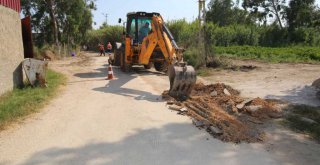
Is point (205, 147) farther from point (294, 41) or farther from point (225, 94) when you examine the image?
point (294, 41)

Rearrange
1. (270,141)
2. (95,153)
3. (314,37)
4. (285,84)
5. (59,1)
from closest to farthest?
(95,153) → (270,141) → (285,84) → (59,1) → (314,37)

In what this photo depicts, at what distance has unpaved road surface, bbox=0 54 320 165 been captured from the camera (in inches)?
227

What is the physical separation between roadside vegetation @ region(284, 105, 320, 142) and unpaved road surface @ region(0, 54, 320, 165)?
444mm

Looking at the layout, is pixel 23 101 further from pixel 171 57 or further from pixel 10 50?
pixel 171 57

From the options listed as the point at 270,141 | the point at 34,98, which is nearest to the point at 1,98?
the point at 34,98

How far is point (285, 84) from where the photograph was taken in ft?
43.2

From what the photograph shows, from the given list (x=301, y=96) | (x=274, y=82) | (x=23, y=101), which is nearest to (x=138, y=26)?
(x=274, y=82)


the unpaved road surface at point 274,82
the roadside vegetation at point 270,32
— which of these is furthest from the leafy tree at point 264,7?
the unpaved road surface at point 274,82

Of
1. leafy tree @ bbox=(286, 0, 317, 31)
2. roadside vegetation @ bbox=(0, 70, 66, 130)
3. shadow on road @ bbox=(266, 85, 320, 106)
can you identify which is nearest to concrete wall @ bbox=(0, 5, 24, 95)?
roadside vegetation @ bbox=(0, 70, 66, 130)

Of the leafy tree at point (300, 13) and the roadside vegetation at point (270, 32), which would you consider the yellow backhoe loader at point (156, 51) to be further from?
the leafy tree at point (300, 13)

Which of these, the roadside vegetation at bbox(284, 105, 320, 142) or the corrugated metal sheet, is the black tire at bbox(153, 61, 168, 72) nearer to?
the corrugated metal sheet

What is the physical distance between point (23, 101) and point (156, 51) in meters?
7.66

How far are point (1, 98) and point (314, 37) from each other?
137 feet

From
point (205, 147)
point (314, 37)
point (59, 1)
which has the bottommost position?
point (205, 147)
